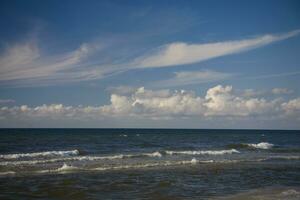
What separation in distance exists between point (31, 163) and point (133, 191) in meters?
12.2

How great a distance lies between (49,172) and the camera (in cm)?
2016

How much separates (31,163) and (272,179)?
638 inches

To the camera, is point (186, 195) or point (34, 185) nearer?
point (186, 195)

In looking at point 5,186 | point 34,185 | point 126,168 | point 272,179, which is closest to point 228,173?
point 272,179

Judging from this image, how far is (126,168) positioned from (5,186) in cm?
818

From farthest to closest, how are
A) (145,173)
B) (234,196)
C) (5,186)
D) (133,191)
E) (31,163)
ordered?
1. (31,163)
2. (145,173)
3. (5,186)
4. (133,191)
5. (234,196)

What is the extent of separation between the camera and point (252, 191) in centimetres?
1500

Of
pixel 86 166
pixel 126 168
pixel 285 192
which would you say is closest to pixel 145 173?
pixel 126 168

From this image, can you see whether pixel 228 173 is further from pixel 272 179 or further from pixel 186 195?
pixel 186 195

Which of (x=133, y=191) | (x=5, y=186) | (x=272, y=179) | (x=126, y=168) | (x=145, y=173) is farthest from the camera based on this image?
(x=126, y=168)

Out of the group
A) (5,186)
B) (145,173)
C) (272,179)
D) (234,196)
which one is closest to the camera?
(234,196)

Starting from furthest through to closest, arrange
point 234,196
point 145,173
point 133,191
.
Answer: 1. point 145,173
2. point 133,191
3. point 234,196

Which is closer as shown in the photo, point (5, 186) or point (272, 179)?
point (5, 186)

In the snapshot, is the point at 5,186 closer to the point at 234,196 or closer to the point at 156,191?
the point at 156,191
